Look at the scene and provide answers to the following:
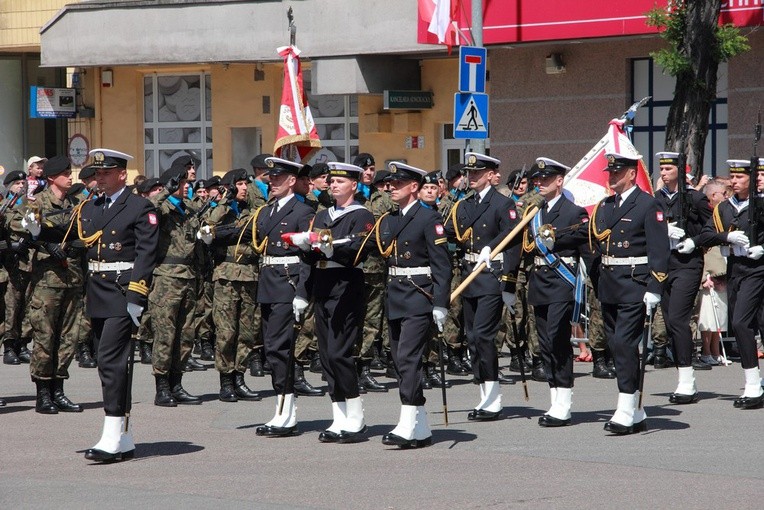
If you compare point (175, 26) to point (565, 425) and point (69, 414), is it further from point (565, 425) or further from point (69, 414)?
point (565, 425)

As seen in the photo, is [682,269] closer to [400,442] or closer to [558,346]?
[558,346]

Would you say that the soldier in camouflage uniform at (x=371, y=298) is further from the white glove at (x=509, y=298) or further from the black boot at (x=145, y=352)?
the black boot at (x=145, y=352)

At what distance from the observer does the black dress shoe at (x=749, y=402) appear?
12031 mm

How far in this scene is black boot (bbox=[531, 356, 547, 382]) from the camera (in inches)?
562

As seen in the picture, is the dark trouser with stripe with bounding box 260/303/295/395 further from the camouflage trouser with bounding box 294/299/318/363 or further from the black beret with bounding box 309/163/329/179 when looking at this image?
the black beret with bounding box 309/163/329/179

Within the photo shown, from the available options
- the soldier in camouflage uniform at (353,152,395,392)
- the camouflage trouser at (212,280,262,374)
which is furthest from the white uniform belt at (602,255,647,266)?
the camouflage trouser at (212,280,262,374)

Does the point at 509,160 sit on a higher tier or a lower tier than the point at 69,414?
higher

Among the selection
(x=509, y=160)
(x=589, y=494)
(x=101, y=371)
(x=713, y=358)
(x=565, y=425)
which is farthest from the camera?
(x=509, y=160)

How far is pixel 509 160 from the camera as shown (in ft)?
77.5

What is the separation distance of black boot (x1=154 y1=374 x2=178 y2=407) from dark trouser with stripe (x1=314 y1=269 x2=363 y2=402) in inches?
98.8

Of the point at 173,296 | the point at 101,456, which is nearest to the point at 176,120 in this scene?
the point at 173,296

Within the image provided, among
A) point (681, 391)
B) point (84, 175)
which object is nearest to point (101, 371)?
point (681, 391)

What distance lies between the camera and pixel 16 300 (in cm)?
1591

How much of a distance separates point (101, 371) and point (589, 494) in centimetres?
349
